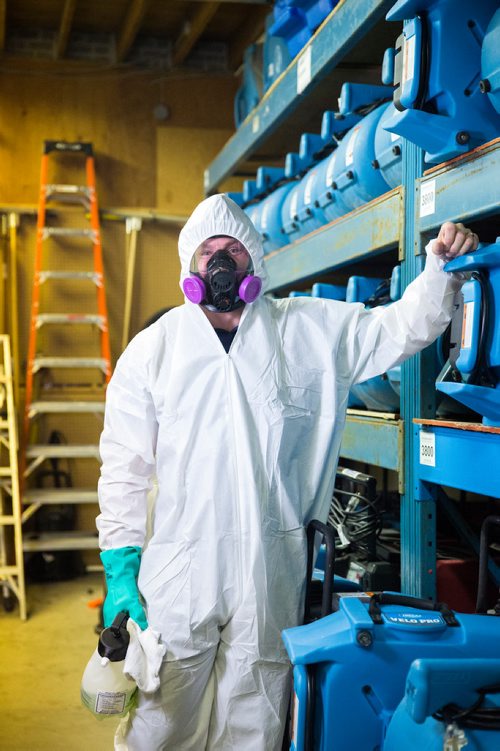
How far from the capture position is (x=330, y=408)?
2.06 m

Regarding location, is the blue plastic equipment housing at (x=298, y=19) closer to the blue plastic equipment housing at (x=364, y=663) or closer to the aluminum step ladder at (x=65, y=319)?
the aluminum step ladder at (x=65, y=319)

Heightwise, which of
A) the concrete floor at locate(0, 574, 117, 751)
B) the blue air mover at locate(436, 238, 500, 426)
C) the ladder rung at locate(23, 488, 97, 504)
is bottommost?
the concrete floor at locate(0, 574, 117, 751)

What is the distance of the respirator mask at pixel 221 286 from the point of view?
81.3 inches

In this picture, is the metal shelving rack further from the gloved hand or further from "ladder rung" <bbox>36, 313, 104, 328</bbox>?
"ladder rung" <bbox>36, 313, 104, 328</bbox>

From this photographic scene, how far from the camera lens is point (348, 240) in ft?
9.07

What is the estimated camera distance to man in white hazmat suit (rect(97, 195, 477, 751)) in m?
1.92

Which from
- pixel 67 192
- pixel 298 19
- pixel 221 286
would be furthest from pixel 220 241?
pixel 67 192

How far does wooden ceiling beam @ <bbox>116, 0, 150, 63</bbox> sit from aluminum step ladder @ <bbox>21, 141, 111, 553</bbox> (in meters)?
0.75

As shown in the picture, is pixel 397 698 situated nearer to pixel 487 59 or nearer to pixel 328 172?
pixel 487 59

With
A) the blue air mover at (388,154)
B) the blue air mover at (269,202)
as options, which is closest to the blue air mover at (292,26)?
the blue air mover at (269,202)

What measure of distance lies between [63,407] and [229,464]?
11.6ft

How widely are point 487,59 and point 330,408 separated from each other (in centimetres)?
87

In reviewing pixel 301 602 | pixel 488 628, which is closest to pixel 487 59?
pixel 488 628

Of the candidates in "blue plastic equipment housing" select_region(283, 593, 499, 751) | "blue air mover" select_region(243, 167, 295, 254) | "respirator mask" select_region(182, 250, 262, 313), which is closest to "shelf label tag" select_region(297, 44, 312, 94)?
"blue air mover" select_region(243, 167, 295, 254)
